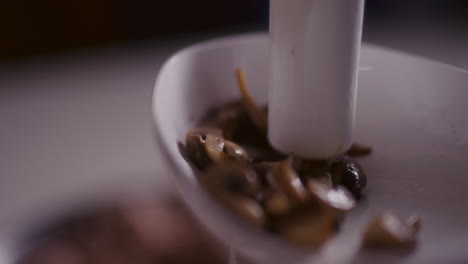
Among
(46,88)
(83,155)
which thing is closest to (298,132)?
(83,155)

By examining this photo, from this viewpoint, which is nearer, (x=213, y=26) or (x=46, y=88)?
(x=46, y=88)

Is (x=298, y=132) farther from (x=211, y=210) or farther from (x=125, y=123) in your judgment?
(x=125, y=123)

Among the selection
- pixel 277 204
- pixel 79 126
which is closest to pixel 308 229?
pixel 277 204

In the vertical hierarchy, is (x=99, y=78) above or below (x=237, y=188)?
below

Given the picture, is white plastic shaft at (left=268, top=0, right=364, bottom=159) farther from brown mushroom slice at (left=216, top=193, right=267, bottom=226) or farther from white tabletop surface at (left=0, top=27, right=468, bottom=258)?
white tabletop surface at (left=0, top=27, right=468, bottom=258)

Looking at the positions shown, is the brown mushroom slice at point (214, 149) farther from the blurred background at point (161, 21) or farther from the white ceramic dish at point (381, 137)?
the blurred background at point (161, 21)

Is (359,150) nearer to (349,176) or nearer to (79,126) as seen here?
(349,176)

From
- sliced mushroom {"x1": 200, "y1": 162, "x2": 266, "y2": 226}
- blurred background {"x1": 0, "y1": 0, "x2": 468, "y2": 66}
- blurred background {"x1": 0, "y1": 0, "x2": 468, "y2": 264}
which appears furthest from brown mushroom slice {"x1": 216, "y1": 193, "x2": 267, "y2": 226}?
blurred background {"x1": 0, "y1": 0, "x2": 468, "y2": 66}
